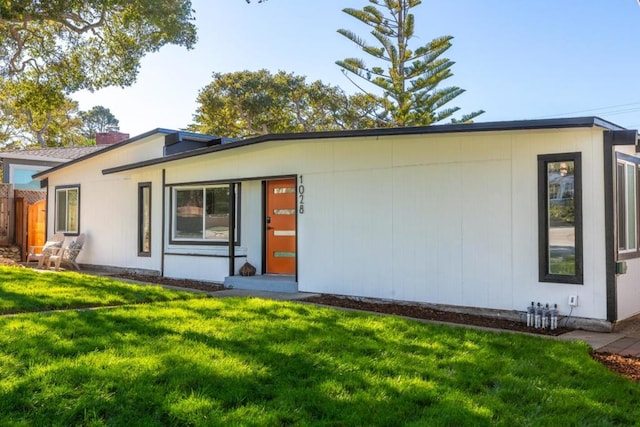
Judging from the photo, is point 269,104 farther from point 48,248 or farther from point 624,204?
point 624,204

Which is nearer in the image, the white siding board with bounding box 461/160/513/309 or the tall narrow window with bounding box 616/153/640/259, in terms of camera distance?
the tall narrow window with bounding box 616/153/640/259

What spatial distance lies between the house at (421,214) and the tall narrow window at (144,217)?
9.6 inches

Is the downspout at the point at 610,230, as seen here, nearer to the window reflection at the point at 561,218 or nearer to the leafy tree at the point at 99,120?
the window reflection at the point at 561,218

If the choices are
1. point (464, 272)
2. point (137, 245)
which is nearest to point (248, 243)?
point (137, 245)

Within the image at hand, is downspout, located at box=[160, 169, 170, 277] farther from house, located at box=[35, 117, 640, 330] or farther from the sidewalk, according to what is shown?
the sidewalk

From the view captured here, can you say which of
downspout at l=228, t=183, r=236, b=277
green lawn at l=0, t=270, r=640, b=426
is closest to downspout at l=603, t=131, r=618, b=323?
green lawn at l=0, t=270, r=640, b=426

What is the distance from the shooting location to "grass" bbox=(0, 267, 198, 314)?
6801 mm

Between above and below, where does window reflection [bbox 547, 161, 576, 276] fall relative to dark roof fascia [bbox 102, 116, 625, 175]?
below

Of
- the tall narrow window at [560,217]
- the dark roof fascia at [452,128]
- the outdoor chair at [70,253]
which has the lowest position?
the outdoor chair at [70,253]

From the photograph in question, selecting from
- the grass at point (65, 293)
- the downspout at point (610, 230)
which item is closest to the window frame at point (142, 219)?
the grass at point (65, 293)

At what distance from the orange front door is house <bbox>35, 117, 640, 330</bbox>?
0.02 m

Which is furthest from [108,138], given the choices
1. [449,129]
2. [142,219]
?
[449,129]

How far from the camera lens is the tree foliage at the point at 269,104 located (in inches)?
1172

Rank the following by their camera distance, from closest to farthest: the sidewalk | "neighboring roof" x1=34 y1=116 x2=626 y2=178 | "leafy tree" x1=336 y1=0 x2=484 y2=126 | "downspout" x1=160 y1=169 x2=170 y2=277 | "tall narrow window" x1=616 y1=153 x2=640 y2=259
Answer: the sidewalk < "neighboring roof" x1=34 y1=116 x2=626 y2=178 < "tall narrow window" x1=616 y1=153 x2=640 y2=259 < "downspout" x1=160 y1=169 x2=170 y2=277 < "leafy tree" x1=336 y1=0 x2=484 y2=126
